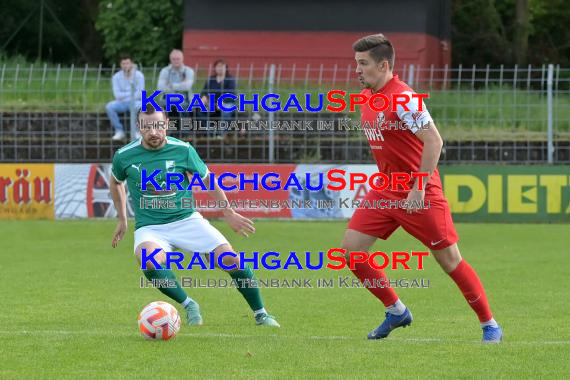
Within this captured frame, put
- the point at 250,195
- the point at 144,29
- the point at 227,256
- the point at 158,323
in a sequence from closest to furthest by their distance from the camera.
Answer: the point at 158,323
the point at 227,256
the point at 250,195
the point at 144,29

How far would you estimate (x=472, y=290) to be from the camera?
8500mm

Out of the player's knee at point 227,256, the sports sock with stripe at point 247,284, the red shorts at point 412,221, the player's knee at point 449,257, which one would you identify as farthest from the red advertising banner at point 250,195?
the player's knee at point 449,257

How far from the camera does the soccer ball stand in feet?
28.5

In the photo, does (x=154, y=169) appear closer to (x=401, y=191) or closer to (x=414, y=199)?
(x=401, y=191)

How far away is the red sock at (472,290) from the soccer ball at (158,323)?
2.07 meters

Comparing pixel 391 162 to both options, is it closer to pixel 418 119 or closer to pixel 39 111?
pixel 418 119

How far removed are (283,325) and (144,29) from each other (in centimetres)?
2962

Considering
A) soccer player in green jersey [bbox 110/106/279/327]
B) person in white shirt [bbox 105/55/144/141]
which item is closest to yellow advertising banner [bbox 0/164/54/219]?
person in white shirt [bbox 105/55/144/141]

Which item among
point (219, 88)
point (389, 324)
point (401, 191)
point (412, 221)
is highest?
point (401, 191)

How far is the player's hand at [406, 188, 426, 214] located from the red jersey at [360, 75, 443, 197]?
0.62 ft

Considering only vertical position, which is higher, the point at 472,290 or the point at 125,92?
the point at 472,290

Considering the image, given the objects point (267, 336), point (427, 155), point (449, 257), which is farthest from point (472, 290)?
point (267, 336)

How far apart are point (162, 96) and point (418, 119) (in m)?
13.2

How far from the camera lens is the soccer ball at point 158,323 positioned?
8.69 metres
